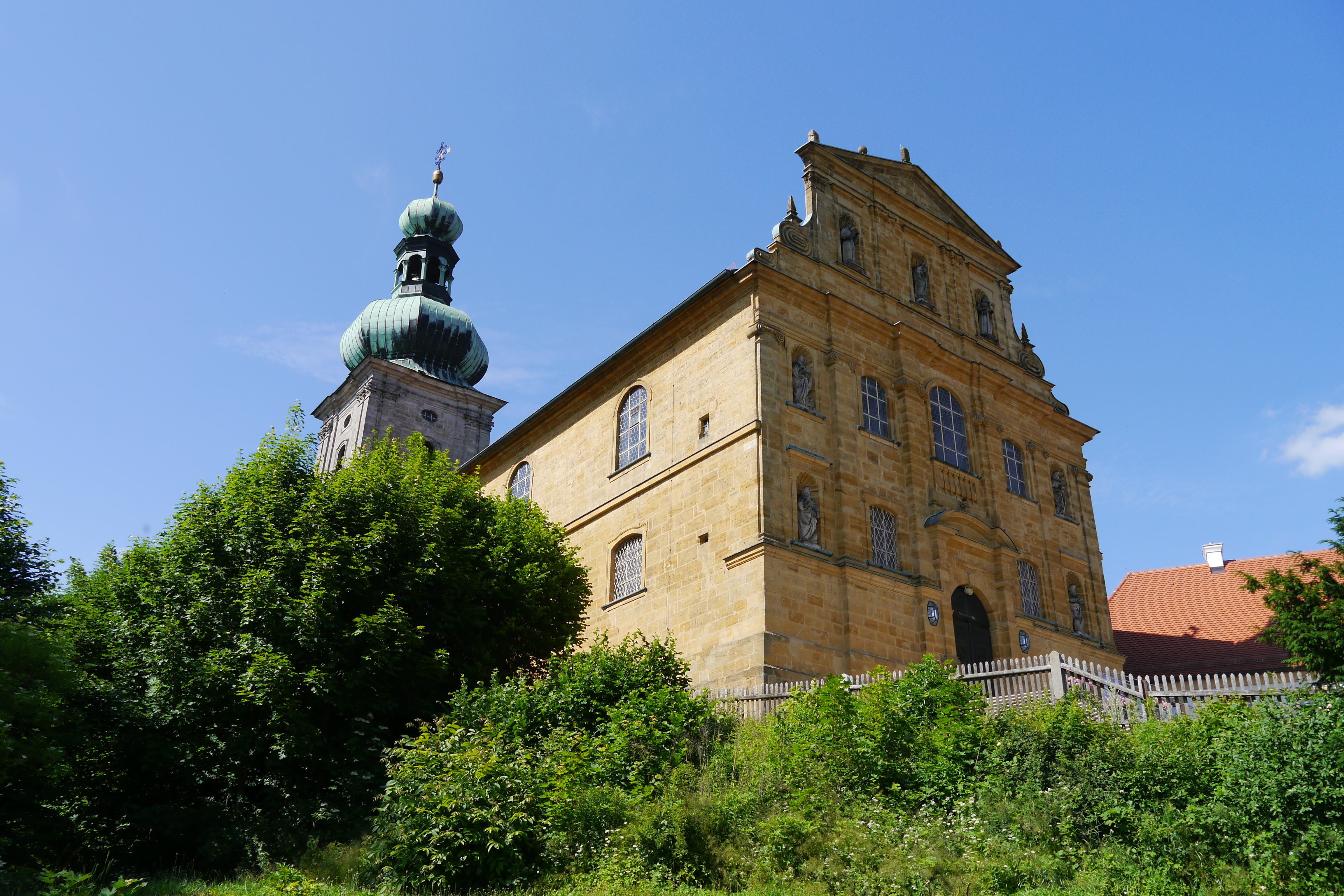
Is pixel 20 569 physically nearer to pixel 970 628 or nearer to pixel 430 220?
pixel 970 628

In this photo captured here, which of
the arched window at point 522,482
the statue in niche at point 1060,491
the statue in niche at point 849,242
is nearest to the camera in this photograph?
the statue in niche at point 849,242

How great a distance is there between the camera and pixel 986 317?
27.9m

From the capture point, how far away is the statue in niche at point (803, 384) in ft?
71.7

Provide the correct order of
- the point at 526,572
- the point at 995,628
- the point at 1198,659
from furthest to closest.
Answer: the point at 1198,659
the point at 995,628
the point at 526,572

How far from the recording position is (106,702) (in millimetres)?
14344

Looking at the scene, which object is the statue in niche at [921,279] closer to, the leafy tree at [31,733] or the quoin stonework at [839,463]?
the quoin stonework at [839,463]

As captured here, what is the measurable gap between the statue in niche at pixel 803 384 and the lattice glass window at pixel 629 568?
4.75 meters

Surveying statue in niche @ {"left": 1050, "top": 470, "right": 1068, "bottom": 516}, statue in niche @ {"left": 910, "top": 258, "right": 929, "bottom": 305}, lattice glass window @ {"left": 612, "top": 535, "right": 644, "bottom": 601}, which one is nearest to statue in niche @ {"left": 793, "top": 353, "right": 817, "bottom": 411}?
lattice glass window @ {"left": 612, "top": 535, "right": 644, "bottom": 601}

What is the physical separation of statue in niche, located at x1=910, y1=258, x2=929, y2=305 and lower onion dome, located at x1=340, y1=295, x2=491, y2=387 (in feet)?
71.6

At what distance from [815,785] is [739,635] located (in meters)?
7.33

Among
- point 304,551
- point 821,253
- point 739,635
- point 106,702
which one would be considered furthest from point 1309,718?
point 821,253

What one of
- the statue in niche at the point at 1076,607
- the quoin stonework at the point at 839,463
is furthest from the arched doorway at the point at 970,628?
the statue in niche at the point at 1076,607

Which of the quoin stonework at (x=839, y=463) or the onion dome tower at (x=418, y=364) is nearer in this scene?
the quoin stonework at (x=839, y=463)

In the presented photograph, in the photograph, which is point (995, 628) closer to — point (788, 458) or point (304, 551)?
point (788, 458)
